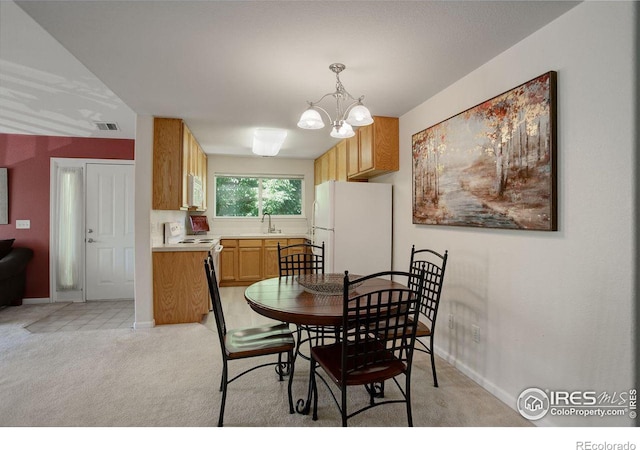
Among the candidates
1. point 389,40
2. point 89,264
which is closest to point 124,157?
point 89,264

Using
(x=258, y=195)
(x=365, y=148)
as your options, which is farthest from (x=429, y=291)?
(x=258, y=195)

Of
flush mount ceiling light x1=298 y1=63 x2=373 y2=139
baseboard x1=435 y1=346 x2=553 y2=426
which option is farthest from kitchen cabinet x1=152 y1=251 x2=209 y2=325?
baseboard x1=435 y1=346 x2=553 y2=426

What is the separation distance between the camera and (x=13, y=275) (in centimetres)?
376

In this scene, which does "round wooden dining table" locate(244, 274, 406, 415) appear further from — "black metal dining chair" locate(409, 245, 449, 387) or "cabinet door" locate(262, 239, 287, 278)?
"cabinet door" locate(262, 239, 287, 278)

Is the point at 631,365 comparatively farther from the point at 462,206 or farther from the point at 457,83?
the point at 457,83

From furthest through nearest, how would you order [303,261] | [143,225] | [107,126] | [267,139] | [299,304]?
[267,139] < [107,126] < [143,225] < [303,261] < [299,304]

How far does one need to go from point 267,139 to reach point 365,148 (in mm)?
1348

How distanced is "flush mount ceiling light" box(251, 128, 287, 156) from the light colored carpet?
8.15ft

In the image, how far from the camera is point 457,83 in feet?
8.00

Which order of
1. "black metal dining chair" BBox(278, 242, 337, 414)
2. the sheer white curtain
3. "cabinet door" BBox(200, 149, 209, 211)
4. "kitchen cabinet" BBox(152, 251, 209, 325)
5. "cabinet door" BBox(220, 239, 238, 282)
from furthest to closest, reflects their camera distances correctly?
1. "cabinet door" BBox(220, 239, 238, 282)
2. "cabinet door" BBox(200, 149, 209, 211)
3. the sheer white curtain
4. "kitchen cabinet" BBox(152, 251, 209, 325)
5. "black metal dining chair" BBox(278, 242, 337, 414)

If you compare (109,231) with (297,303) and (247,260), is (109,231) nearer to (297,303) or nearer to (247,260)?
(247,260)

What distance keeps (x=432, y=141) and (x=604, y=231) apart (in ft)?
4.93

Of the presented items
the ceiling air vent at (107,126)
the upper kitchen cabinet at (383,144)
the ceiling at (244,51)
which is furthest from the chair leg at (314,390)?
the ceiling air vent at (107,126)

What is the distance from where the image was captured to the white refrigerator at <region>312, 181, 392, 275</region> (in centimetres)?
334
